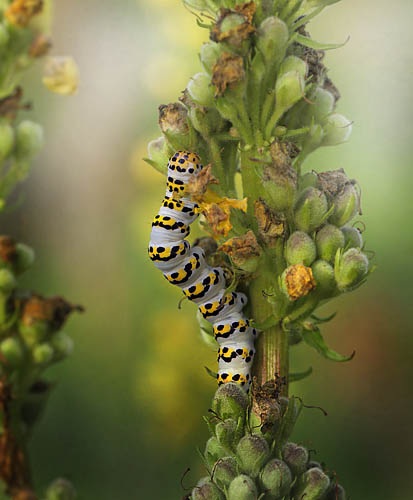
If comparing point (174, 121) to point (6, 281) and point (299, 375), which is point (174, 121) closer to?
point (299, 375)

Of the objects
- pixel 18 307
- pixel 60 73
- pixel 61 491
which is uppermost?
pixel 60 73

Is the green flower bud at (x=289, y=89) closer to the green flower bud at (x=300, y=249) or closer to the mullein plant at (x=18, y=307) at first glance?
the green flower bud at (x=300, y=249)

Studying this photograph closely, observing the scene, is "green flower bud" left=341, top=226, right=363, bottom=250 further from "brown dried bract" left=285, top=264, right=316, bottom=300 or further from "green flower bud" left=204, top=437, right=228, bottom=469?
"green flower bud" left=204, top=437, right=228, bottom=469

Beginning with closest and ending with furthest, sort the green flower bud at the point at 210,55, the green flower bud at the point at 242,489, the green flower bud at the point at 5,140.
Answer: the green flower bud at the point at 242,489 < the green flower bud at the point at 210,55 < the green flower bud at the point at 5,140

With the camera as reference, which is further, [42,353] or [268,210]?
[42,353]

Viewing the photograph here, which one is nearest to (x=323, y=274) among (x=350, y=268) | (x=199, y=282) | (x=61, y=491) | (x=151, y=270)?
(x=350, y=268)

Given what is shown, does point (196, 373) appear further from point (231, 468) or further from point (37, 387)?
point (231, 468)

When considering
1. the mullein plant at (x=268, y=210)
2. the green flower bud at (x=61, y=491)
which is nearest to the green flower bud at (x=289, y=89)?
the mullein plant at (x=268, y=210)
